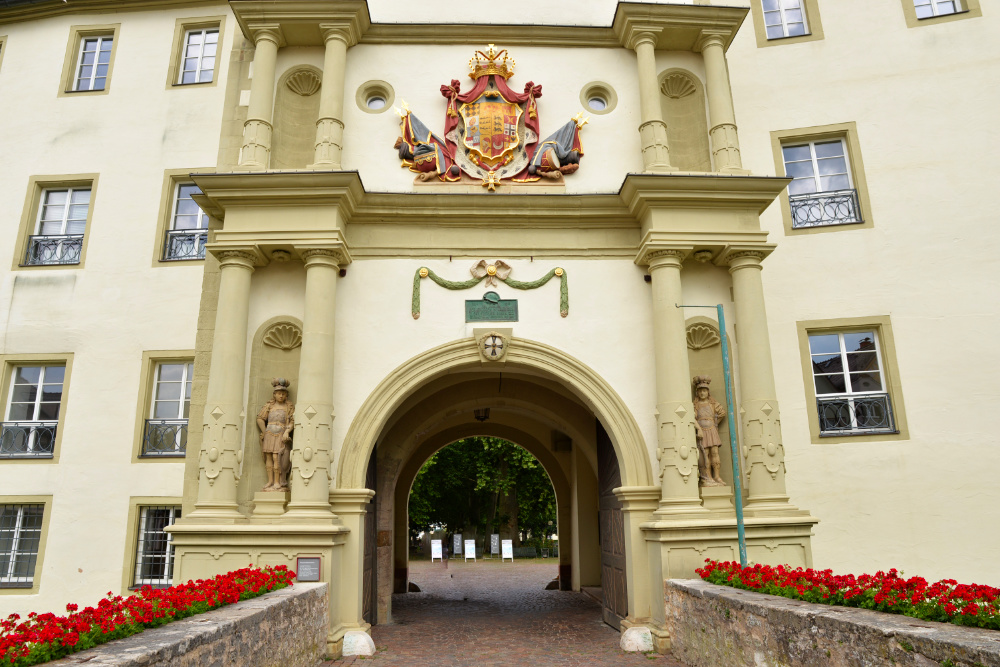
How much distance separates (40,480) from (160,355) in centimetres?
270

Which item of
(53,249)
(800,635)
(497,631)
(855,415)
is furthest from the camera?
(53,249)

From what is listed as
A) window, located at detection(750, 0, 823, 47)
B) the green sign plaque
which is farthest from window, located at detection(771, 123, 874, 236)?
the green sign plaque

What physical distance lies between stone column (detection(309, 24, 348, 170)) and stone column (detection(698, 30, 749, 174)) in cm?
537

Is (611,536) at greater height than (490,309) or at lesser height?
lesser

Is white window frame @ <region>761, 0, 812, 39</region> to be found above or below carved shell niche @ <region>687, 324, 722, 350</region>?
above

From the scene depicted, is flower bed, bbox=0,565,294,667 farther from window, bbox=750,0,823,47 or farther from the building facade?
window, bbox=750,0,823,47

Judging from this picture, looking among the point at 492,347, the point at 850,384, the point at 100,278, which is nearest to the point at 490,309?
the point at 492,347

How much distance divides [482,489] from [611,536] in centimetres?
2269

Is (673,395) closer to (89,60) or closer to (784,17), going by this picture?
(784,17)

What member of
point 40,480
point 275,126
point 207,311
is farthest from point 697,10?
point 40,480

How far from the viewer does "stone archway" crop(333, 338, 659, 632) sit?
31.7 ft

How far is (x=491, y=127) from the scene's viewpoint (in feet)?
35.7

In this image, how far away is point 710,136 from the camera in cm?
1092

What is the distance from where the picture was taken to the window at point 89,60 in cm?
1386
